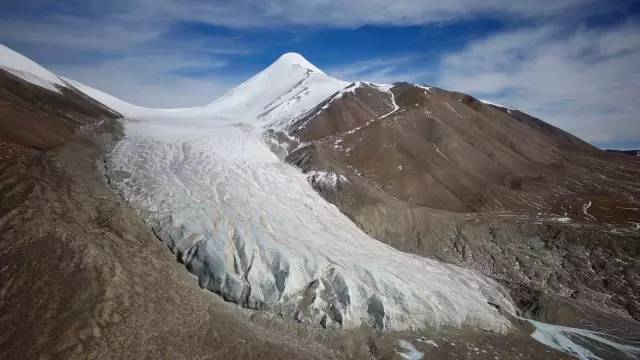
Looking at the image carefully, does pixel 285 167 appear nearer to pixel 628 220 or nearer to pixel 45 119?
pixel 45 119

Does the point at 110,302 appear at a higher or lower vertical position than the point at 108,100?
lower

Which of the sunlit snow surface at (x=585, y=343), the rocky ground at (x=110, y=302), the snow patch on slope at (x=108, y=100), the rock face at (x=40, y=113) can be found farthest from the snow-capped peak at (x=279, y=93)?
the sunlit snow surface at (x=585, y=343)

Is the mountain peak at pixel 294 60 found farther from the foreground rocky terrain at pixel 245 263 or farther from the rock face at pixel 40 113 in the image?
the foreground rocky terrain at pixel 245 263

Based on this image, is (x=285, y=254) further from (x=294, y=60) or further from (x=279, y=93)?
(x=294, y=60)

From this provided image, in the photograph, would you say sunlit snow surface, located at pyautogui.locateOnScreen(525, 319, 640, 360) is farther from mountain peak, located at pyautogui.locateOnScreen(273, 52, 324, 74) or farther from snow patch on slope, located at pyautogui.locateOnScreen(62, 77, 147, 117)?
mountain peak, located at pyautogui.locateOnScreen(273, 52, 324, 74)

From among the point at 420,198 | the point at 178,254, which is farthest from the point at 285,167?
the point at 178,254

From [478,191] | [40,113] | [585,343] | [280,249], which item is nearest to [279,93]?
[478,191]
